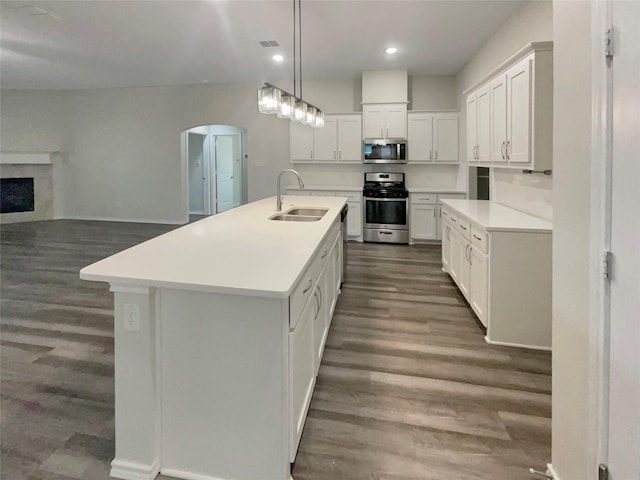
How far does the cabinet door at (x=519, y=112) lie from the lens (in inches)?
128

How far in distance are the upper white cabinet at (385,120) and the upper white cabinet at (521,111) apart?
8.57 feet

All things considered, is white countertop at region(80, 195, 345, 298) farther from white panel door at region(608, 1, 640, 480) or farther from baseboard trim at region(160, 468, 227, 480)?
white panel door at region(608, 1, 640, 480)

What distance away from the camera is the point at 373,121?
276 inches

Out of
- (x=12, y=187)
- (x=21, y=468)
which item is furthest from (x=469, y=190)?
(x=12, y=187)

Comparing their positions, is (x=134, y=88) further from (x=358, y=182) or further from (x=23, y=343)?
(x=23, y=343)

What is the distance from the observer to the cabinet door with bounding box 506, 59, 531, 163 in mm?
3240

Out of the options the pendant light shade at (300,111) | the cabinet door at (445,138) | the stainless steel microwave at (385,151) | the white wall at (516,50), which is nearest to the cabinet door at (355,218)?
the stainless steel microwave at (385,151)

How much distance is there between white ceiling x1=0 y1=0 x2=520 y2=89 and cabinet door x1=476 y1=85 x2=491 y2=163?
922 millimetres

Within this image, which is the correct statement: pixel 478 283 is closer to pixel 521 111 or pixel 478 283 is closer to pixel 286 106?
pixel 521 111

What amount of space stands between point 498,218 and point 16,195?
9.94 metres

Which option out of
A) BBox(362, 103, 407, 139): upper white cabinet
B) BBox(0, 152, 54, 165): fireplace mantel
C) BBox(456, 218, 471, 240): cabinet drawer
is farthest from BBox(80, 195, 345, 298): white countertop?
BBox(0, 152, 54, 165): fireplace mantel

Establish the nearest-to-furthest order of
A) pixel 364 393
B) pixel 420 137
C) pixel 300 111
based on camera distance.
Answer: pixel 364 393 < pixel 300 111 < pixel 420 137

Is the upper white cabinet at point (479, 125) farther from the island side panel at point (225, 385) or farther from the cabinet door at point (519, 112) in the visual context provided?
the island side panel at point (225, 385)

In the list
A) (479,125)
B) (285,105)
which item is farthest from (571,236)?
(479,125)
